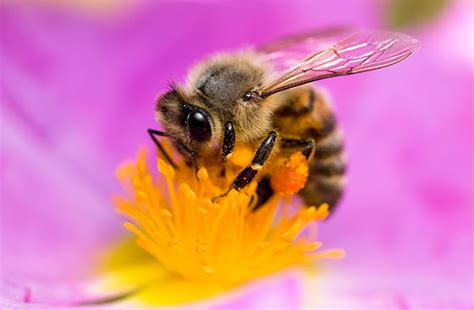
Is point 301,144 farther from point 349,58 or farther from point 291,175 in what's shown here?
point 349,58

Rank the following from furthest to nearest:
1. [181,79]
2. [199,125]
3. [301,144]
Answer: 1. [181,79]
2. [301,144]
3. [199,125]

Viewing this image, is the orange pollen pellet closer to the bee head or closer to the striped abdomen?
the striped abdomen

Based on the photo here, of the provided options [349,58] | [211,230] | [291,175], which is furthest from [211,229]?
[349,58]

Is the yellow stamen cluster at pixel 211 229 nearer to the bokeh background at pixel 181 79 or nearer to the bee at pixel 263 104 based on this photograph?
the bee at pixel 263 104

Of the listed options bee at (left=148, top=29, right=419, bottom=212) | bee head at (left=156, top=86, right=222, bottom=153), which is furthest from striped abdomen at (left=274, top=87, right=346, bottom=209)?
bee head at (left=156, top=86, right=222, bottom=153)

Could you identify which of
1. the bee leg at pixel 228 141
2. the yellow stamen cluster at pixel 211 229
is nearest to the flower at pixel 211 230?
the yellow stamen cluster at pixel 211 229

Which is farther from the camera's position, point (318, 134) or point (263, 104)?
point (318, 134)
